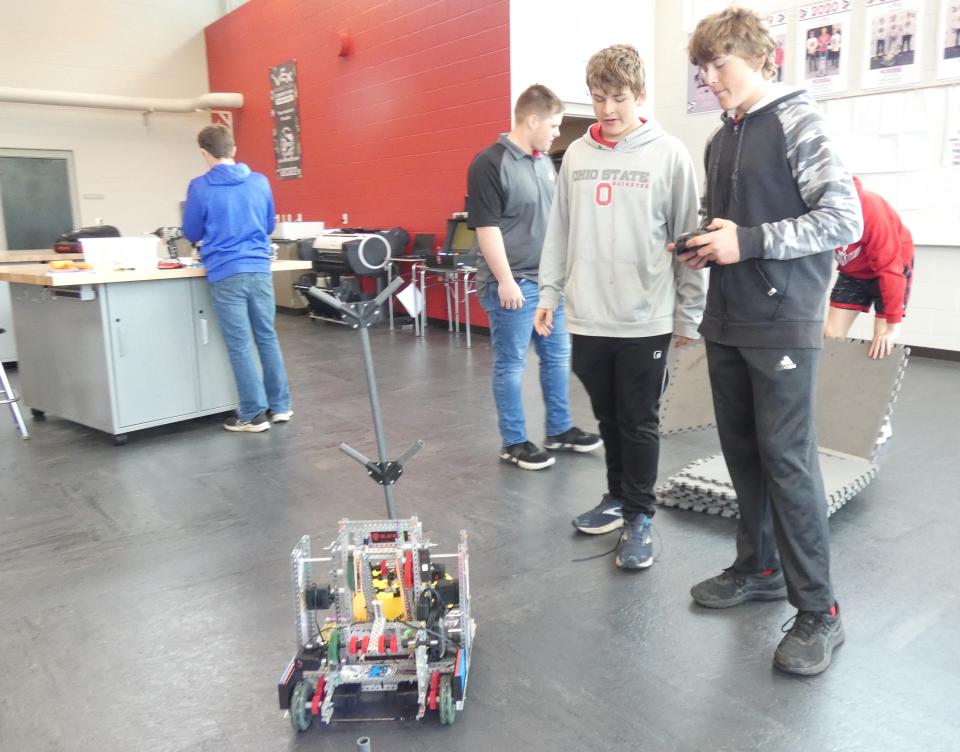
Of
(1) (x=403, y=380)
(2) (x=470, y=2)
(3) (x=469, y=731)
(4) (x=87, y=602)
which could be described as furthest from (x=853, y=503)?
(2) (x=470, y=2)

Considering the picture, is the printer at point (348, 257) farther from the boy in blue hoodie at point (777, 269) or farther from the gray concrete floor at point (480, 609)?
the boy in blue hoodie at point (777, 269)

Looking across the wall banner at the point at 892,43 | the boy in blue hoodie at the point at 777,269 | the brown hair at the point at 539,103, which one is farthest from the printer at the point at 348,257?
the boy in blue hoodie at the point at 777,269

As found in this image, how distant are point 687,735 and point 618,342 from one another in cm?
108

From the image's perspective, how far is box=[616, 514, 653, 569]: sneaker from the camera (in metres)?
2.28

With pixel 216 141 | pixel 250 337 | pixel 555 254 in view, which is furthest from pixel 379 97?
pixel 555 254

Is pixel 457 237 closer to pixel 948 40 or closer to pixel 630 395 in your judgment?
pixel 948 40

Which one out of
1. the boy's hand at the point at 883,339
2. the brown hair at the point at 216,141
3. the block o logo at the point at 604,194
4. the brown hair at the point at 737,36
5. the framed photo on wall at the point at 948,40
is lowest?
the boy's hand at the point at 883,339

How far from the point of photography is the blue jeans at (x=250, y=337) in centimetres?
384

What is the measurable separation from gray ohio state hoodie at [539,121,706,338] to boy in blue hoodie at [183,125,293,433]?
6.81 feet

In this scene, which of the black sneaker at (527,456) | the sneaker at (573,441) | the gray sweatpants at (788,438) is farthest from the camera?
the sneaker at (573,441)

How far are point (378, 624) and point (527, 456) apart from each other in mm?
1635

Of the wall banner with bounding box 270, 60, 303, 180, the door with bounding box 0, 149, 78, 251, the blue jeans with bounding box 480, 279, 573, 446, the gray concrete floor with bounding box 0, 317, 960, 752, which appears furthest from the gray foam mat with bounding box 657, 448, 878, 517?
the door with bounding box 0, 149, 78, 251

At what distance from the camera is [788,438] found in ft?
5.62

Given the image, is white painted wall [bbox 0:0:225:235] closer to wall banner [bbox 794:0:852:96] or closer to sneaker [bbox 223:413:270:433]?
sneaker [bbox 223:413:270:433]
